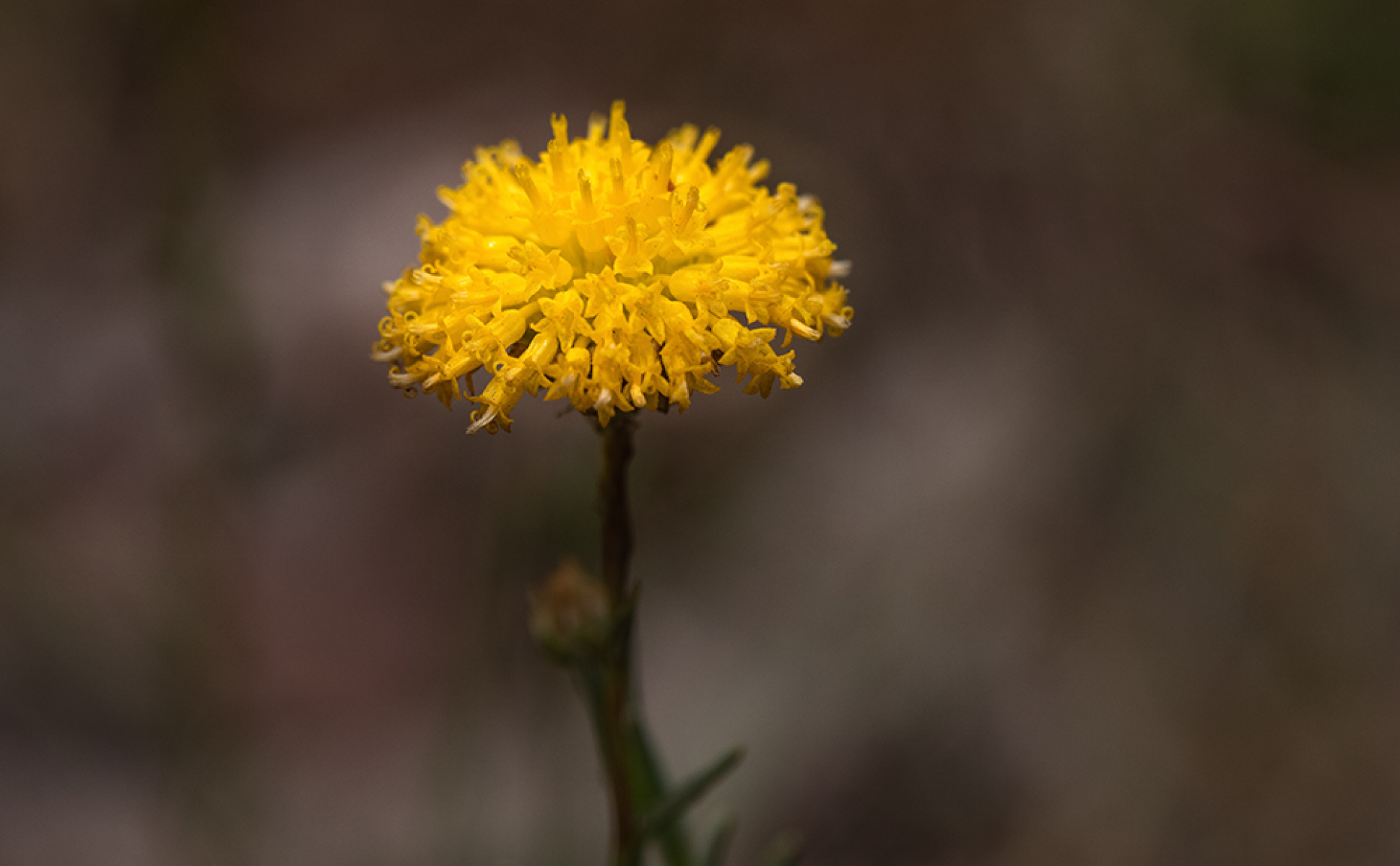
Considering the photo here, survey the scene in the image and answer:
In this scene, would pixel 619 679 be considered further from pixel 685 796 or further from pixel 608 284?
pixel 608 284

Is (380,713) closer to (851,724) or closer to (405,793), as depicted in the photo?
(405,793)

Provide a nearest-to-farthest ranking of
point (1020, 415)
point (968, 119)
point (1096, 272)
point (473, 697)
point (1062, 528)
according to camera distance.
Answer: point (473, 697)
point (1062, 528)
point (1020, 415)
point (1096, 272)
point (968, 119)

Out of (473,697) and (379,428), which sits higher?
(379,428)

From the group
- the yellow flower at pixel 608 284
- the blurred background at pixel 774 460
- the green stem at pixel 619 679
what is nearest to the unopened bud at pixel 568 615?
the green stem at pixel 619 679

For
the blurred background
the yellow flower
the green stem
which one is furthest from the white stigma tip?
the blurred background

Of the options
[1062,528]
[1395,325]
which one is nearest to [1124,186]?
[1395,325]

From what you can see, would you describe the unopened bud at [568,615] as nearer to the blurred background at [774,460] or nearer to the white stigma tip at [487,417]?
the white stigma tip at [487,417]

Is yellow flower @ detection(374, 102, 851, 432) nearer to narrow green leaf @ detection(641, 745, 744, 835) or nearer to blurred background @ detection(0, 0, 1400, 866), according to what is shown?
narrow green leaf @ detection(641, 745, 744, 835)
